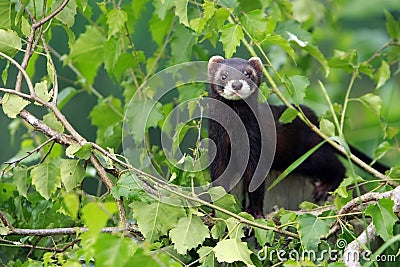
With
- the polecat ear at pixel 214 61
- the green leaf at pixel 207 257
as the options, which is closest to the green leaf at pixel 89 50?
the polecat ear at pixel 214 61

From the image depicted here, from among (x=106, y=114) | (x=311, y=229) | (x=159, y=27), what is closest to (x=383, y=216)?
(x=311, y=229)

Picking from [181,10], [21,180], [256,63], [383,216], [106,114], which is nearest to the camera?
[383,216]

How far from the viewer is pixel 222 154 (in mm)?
3838

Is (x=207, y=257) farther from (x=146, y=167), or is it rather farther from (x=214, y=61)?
(x=214, y=61)

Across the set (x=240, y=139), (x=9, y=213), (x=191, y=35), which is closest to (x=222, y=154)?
(x=240, y=139)

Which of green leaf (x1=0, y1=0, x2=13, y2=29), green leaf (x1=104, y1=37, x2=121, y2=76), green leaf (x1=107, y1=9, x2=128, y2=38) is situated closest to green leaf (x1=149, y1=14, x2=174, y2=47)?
green leaf (x1=104, y1=37, x2=121, y2=76)

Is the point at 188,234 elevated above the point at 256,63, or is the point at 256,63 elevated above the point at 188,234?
the point at 256,63

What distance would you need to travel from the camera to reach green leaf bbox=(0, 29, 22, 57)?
306 cm

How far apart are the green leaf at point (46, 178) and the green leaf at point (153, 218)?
0.42 m

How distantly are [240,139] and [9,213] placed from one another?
121 centimetres

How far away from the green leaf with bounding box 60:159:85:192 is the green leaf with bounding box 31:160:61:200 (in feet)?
0.36

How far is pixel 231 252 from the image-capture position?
2816 mm

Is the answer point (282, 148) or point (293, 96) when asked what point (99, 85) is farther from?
point (293, 96)

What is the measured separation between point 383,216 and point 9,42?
5.29ft
